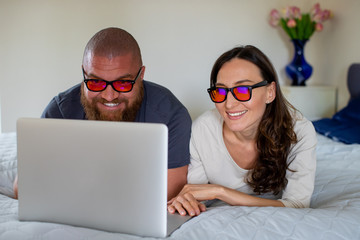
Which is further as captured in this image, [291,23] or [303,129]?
[291,23]

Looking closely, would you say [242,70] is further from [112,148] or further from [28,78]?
[28,78]

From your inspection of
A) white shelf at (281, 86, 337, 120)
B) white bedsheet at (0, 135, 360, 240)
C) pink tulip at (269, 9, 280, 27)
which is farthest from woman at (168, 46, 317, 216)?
pink tulip at (269, 9, 280, 27)

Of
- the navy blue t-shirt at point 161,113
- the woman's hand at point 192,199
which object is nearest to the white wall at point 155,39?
the navy blue t-shirt at point 161,113

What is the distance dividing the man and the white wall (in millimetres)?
1969

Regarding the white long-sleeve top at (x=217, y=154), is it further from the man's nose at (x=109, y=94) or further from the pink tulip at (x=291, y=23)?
the pink tulip at (x=291, y=23)

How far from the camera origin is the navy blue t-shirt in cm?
166

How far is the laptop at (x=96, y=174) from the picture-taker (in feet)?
3.25

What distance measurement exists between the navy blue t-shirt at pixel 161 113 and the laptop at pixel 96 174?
0.61m

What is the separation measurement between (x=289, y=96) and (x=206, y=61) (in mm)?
799

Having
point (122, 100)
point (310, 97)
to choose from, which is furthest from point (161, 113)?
point (310, 97)

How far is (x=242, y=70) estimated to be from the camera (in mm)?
1592

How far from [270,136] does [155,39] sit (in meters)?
2.26

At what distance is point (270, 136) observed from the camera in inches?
64.4

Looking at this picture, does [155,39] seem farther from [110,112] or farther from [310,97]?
[110,112]
